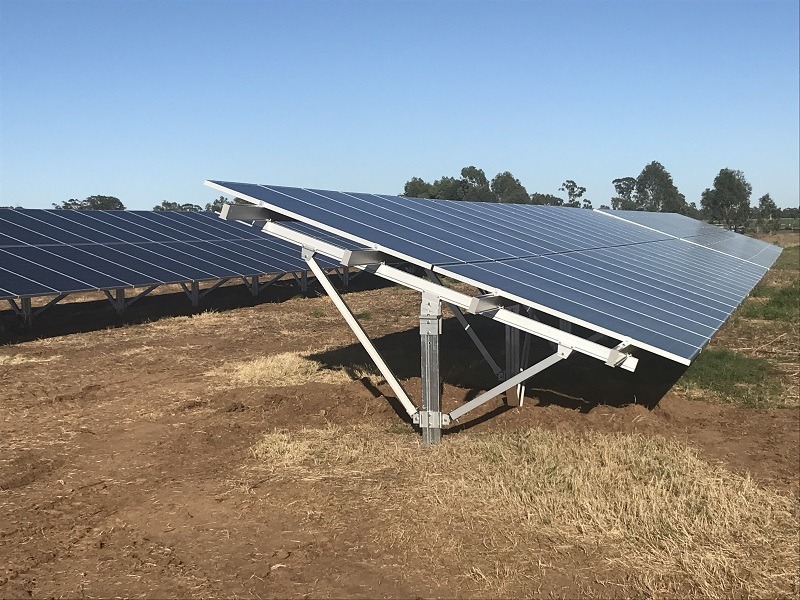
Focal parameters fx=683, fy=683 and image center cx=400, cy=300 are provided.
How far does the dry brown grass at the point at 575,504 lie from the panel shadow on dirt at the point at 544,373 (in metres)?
2.20

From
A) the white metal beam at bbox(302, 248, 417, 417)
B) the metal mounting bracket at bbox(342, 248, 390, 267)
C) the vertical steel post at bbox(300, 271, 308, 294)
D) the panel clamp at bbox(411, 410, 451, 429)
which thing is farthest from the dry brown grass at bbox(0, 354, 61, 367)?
the vertical steel post at bbox(300, 271, 308, 294)

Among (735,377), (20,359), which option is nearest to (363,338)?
(735,377)

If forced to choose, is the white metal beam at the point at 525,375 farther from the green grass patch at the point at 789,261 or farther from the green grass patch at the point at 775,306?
the green grass patch at the point at 789,261

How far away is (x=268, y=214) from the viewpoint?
10.5m

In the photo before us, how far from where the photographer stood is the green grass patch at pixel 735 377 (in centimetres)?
1239

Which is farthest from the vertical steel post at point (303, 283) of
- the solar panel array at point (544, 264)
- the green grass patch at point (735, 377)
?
the green grass patch at point (735, 377)

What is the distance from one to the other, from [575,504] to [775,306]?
723 inches

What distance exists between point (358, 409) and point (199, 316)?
43.4ft

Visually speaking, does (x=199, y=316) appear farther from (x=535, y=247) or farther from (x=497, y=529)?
(x=497, y=529)

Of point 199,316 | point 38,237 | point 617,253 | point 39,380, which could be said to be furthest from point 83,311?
point 617,253

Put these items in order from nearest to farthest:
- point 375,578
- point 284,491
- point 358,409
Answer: point 375,578, point 284,491, point 358,409

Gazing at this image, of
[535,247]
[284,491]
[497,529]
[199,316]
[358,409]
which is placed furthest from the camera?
[199,316]

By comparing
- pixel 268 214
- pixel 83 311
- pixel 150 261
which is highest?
pixel 268 214

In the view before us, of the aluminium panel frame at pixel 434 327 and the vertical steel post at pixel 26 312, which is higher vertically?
the aluminium panel frame at pixel 434 327
